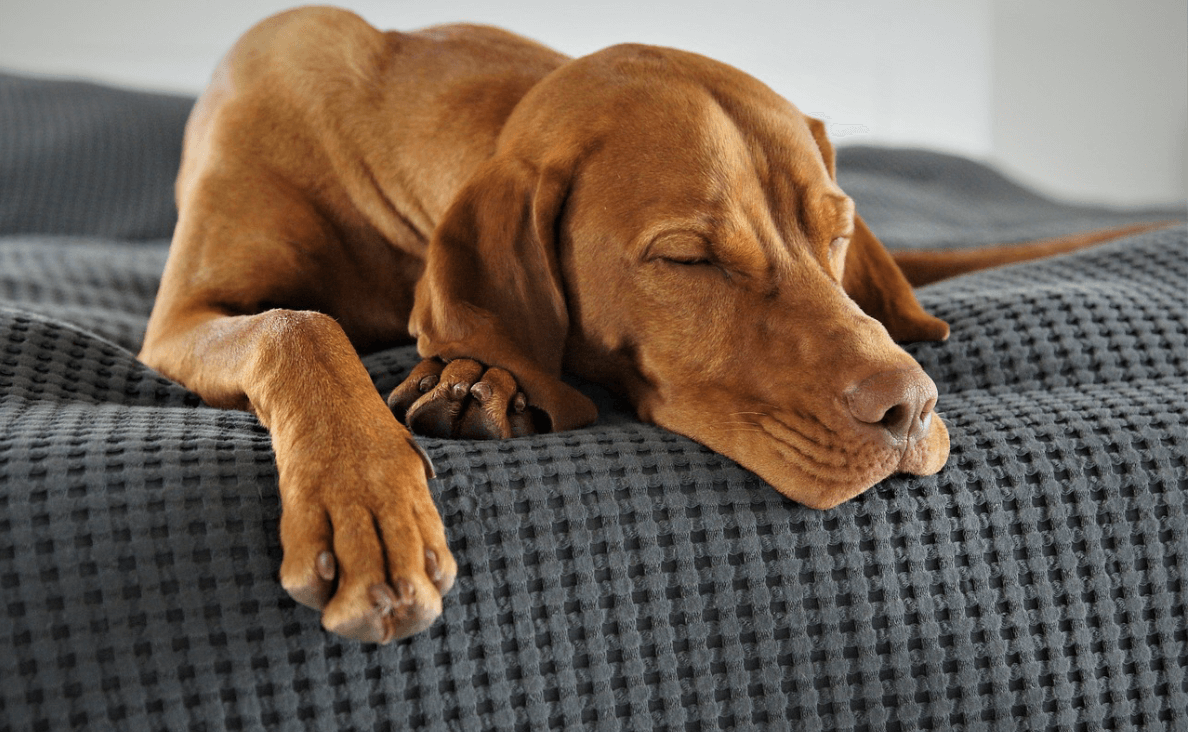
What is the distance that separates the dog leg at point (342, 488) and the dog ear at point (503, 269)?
15cm

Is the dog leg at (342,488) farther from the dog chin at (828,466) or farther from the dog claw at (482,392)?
the dog chin at (828,466)

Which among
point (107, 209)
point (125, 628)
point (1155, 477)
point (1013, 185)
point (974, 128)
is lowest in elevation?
point (974, 128)

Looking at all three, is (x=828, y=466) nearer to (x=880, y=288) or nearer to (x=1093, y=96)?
(x=880, y=288)

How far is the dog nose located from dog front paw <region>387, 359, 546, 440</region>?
390 millimetres

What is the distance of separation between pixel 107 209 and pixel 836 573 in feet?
9.10

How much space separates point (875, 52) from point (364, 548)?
5897 mm

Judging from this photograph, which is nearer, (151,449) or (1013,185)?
(151,449)

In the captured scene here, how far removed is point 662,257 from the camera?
121 centimetres

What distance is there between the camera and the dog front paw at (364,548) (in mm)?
796

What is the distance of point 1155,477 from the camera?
1098mm

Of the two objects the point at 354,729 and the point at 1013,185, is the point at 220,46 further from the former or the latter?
the point at 354,729

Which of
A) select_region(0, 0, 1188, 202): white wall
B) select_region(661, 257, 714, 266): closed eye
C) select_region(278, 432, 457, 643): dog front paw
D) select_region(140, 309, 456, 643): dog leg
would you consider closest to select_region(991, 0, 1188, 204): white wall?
select_region(0, 0, 1188, 202): white wall

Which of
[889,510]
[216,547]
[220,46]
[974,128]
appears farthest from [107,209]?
[974,128]

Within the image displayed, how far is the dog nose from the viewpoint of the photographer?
3.25ft
